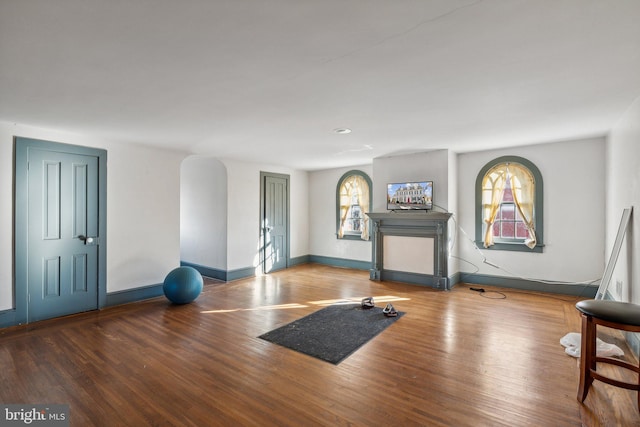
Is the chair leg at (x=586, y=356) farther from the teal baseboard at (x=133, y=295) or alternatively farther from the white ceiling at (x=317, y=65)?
the teal baseboard at (x=133, y=295)

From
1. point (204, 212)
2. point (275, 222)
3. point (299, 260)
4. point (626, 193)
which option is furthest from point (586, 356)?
point (204, 212)

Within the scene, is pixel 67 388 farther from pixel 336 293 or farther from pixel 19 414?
pixel 336 293

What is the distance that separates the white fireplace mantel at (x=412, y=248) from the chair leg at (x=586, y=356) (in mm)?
3094

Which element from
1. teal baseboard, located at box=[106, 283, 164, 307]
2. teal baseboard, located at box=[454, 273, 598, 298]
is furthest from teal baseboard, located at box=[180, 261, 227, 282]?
teal baseboard, located at box=[454, 273, 598, 298]

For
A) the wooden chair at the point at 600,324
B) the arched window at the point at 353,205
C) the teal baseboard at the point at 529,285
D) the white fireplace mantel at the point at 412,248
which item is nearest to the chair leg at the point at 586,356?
the wooden chair at the point at 600,324

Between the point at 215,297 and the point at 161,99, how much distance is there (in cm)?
318

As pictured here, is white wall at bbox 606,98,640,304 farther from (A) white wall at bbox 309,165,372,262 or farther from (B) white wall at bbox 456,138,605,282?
(A) white wall at bbox 309,165,372,262

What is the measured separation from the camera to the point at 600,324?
215 centimetres

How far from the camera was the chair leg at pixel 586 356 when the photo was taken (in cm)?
221

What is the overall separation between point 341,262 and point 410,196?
2607 mm

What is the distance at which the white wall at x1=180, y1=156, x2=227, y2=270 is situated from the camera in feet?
20.4

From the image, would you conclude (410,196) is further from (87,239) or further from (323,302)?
(87,239)

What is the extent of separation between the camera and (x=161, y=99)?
2939mm

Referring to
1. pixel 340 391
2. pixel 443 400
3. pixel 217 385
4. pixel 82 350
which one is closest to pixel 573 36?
pixel 443 400
